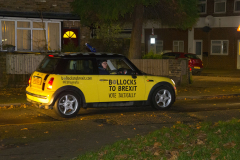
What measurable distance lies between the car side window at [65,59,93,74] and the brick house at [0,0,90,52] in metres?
11.8

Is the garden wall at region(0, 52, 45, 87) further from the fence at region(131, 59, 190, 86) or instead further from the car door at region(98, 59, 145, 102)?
the car door at region(98, 59, 145, 102)

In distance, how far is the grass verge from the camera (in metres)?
6.46

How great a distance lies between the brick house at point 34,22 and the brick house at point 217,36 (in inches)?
499

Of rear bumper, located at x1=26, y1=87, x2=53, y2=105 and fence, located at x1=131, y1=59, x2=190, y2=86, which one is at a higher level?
fence, located at x1=131, y1=59, x2=190, y2=86

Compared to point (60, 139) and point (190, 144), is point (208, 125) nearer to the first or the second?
point (190, 144)

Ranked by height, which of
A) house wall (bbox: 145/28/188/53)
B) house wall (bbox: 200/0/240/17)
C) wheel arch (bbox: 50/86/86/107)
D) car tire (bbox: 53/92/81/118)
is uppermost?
house wall (bbox: 200/0/240/17)

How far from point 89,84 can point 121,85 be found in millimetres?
949

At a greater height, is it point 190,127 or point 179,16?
point 179,16

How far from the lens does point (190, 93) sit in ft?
54.6

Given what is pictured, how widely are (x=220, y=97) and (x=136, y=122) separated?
707 cm

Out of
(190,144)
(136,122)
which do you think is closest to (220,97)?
(136,122)

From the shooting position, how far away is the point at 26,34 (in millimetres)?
23703

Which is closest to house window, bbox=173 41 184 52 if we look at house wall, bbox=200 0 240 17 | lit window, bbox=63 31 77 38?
house wall, bbox=200 0 240 17

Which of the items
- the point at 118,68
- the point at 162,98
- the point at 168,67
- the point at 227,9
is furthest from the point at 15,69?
the point at 227,9
